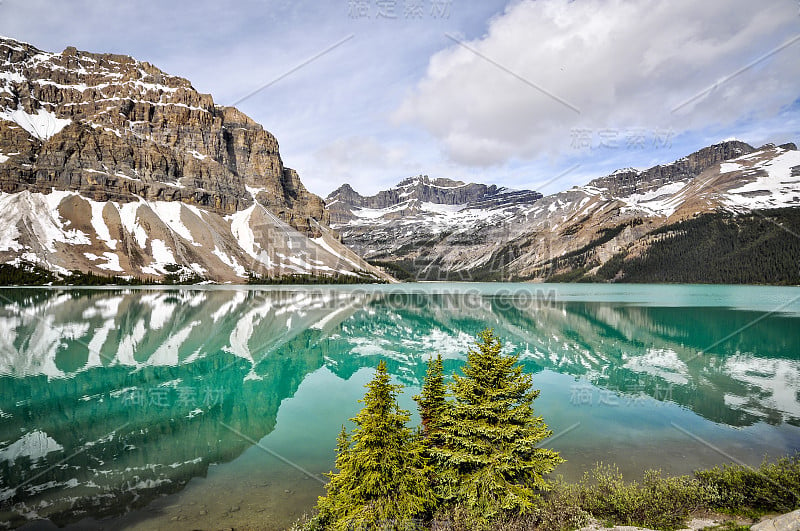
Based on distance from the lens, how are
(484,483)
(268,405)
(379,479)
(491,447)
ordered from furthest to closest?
(268,405) < (491,447) < (484,483) < (379,479)

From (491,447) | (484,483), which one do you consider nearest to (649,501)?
(491,447)

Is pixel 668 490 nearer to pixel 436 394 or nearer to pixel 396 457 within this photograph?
pixel 436 394

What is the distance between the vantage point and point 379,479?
1005 centimetres

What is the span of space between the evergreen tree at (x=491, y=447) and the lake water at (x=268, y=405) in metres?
5.28

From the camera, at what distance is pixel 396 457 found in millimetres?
10445

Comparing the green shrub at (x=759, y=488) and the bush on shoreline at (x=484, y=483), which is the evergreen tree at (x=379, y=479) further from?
the green shrub at (x=759, y=488)

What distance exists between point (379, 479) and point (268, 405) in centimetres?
1776

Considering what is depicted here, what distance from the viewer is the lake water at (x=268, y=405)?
1405 centimetres

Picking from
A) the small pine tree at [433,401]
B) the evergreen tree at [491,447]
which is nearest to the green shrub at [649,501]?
the evergreen tree at [491,447]

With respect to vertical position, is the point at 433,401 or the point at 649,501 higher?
the point at 433,401

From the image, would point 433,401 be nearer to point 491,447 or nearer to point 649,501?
point 491,447

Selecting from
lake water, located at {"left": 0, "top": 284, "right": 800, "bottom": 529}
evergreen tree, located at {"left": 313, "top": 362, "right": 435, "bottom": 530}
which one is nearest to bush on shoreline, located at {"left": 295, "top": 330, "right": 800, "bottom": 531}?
evergreen tree, located at {"left": 313, "top": 362, "right": 435, "bottom": 530}

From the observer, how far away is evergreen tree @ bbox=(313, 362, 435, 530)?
9.85 m

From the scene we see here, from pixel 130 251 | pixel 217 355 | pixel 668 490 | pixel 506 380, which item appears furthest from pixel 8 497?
pixel 130 251
